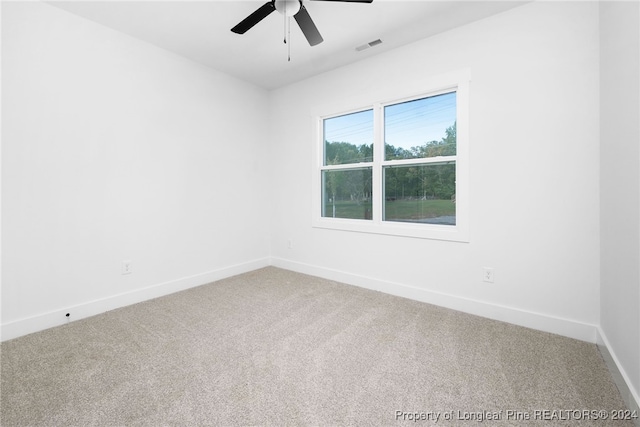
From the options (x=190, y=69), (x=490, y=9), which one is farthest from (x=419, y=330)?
(x=190, y=69)

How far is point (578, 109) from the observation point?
6.81 ft

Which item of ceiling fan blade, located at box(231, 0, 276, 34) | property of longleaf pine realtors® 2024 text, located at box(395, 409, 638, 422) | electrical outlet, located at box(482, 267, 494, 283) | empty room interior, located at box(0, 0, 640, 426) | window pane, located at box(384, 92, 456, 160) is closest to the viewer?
property of longleaf pine realtors® 2024 text, located at box(395, 409, 638, 422)

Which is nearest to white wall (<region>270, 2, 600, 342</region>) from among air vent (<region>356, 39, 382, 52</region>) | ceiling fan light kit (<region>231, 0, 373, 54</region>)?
air vent (<region>356, 39, 382, 52</region>)

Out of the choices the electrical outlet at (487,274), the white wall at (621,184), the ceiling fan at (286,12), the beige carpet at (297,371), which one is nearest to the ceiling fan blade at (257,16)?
the ceiling fan at (286,12)

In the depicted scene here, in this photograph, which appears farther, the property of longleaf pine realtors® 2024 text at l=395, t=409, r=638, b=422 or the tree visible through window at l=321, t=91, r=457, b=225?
the tree visible through window at l=321, t=91, r=457, b=225

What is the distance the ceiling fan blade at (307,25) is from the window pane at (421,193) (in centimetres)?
154

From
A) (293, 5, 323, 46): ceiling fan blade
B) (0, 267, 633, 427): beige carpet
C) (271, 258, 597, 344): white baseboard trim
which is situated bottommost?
(0, 267, 633, 427): beige carpet

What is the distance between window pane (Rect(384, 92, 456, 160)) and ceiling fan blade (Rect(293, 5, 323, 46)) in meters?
1.23

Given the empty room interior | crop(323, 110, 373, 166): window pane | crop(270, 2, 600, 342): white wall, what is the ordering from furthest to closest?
1. crop(323, 110, 373, 166): window pane
2. crop(270, 2, 600, 342): white wall
3. the empty room interior

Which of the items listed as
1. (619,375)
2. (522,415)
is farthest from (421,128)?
(522,415)

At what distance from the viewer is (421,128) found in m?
2.95

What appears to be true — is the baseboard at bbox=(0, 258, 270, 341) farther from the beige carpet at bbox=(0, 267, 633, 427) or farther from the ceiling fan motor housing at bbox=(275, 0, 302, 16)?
the ceiling fan motor housing at bbox=(275, 0, 302, 16)

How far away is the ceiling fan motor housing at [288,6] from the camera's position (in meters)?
2.03

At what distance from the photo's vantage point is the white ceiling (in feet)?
7.54
